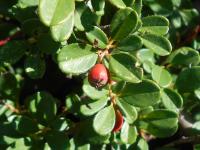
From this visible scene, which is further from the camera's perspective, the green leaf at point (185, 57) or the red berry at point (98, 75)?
the green leaf at point (185, 57)

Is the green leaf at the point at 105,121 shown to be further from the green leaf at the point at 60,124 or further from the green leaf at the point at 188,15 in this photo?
the green leaf at the point at 188,15

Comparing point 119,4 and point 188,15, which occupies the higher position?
point 119,4

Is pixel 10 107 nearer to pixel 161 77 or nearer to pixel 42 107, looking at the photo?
pixel 42 107

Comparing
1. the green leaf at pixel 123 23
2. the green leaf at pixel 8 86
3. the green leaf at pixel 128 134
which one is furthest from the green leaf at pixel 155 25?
the green leaf at pixel 8 86

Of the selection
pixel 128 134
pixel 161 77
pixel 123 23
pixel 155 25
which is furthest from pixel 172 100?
pixel 123 23

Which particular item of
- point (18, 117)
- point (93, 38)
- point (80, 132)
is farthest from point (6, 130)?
point (93, 38)

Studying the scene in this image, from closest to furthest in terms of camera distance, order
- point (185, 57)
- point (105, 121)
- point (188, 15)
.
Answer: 1. point (105, 121)
2. point (185, 57)
3. point (188, 15)
